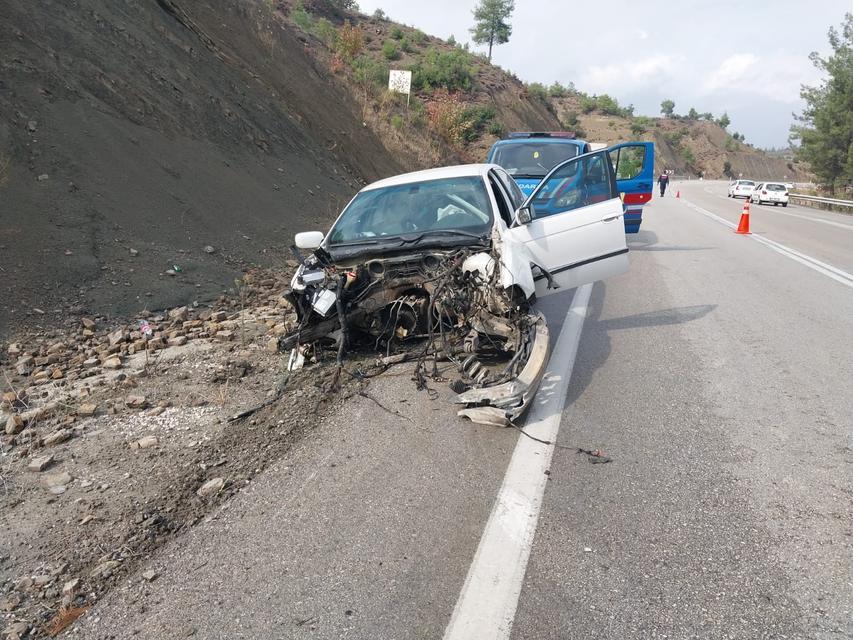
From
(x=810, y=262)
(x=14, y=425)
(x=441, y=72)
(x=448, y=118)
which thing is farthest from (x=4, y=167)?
(x=441, y=72)

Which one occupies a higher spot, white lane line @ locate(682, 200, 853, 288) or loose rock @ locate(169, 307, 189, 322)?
white lane line @ locate(682, 200, 853, 288)

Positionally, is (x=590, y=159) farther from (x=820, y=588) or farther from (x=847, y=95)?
(x=847, y=95)

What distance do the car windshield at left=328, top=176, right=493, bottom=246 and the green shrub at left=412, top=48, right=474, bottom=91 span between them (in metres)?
32.2

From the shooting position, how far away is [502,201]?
22.4 feet

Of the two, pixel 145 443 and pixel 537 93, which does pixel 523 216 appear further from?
pixel 537 93

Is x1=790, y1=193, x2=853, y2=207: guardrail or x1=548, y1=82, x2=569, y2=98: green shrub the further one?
x1=548, y1=82, x2=569, y2=98: green shrub

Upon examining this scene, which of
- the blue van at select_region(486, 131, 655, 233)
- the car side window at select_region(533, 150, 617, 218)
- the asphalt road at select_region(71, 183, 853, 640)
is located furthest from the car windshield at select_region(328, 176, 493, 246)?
the blue van at select_region(486, 131, 655, 233)

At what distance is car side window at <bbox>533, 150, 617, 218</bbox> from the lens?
21.9ft

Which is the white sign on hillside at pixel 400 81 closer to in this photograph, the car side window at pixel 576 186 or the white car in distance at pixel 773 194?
the car side window at pixel 576 186

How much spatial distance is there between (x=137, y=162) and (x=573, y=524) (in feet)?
30.8

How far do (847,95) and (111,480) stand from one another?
5111cm

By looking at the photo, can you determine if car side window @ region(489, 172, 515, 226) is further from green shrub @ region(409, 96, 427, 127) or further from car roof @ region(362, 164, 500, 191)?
green shrub @ region(409, 96, 427, 127)

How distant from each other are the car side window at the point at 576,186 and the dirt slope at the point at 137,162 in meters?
4.42

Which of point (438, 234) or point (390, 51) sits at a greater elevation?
point (390, 51)
